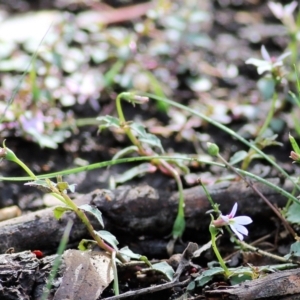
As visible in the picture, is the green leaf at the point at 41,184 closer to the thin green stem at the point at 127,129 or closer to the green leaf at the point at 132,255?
the green leaf at the point at 132,255

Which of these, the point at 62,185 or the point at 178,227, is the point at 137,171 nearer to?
the point at 178,227

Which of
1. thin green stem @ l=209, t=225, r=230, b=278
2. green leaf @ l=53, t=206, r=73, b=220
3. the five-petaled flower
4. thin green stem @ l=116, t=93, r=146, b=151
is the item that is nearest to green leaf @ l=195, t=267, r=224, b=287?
thin green stem @ l=209, t=225, r=230, b=278

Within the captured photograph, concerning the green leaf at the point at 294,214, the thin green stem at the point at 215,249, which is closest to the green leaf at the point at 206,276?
the thin green stem at the point at 215,249

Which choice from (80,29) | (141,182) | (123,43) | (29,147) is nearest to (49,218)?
(141,182)

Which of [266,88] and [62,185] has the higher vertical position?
[62,185]

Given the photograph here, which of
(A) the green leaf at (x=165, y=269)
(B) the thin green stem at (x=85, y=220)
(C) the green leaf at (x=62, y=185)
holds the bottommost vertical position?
(A) the green leaf at (x=165, y=269)

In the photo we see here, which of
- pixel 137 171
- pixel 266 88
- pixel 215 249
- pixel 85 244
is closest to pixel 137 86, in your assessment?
pixel 266 88

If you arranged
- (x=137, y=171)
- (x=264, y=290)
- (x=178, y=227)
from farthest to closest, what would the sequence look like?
(x=137, y=171) < (x=178, y=227) < (x=264, y=290)
